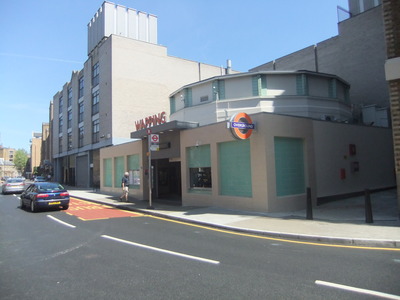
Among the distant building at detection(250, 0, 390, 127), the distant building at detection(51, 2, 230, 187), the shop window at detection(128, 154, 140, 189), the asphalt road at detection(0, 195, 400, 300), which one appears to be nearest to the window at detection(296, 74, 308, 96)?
the distant building at detection(250, 0, 390, 127)

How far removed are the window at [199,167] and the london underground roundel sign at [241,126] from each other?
2.88 meters

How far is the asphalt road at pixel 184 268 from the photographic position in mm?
4465

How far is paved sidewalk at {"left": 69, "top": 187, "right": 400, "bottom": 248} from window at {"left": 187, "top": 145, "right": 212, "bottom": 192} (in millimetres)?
1753

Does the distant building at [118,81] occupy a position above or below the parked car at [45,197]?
above

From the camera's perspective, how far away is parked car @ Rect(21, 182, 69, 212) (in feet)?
46.9

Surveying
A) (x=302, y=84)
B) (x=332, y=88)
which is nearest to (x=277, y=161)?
(x=302, y=84)

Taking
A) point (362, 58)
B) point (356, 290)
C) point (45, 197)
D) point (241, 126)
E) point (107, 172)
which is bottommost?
point (356, 290)

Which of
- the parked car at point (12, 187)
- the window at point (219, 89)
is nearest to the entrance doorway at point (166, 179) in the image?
the window at point (219, 89)

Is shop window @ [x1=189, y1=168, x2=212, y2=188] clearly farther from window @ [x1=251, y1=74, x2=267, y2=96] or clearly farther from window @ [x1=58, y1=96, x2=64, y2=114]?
window @ [x1=58, y1=96, x2=64, y2=114]

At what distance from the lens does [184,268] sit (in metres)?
5.58

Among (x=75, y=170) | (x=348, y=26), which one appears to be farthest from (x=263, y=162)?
(x=75, y=170)

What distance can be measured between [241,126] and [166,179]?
11.4 meters

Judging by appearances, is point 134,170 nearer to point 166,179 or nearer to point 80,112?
point 166,179

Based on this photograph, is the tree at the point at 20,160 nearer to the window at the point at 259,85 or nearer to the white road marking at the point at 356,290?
the window at the point at 259,85
